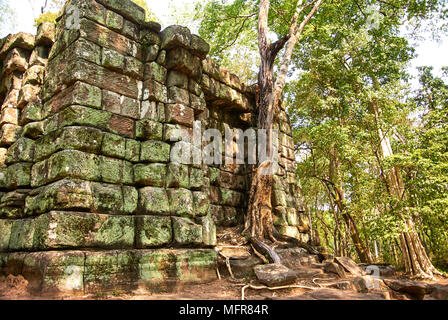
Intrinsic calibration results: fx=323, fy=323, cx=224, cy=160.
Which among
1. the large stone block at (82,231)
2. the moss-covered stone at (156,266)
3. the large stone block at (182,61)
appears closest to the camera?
the large stone block at (82,231)

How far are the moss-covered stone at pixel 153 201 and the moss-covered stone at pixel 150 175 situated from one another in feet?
0.29

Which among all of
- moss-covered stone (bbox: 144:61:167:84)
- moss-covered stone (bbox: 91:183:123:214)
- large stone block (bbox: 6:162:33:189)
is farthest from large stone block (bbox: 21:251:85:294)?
moss-covered stone (bbox: 144:61:167:84)

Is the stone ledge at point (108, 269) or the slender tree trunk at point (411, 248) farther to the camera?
the slender tree trunk at point (411, 248)

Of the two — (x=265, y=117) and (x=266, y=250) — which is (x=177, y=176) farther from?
(x=265, y=117)

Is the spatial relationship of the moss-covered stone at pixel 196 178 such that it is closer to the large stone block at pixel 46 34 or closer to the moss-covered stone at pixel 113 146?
the moss-covered stone at pixel 113 146

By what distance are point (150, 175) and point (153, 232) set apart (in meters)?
0.76

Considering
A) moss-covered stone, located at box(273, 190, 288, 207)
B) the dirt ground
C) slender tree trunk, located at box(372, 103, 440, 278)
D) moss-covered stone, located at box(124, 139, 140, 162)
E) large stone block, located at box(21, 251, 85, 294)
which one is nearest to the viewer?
large stone block, located at box(21, 251, 85, 294)

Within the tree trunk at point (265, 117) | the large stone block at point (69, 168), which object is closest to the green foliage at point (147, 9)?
the tree trunk at point (265, 117)

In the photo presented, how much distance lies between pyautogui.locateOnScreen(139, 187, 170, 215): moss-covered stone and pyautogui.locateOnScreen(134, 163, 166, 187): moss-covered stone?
9 cm

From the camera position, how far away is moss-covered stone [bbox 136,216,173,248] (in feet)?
13.0

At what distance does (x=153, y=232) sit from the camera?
13.2ft

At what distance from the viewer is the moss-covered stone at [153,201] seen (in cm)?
413

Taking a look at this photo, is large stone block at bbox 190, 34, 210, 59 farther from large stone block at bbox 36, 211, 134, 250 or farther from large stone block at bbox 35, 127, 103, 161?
large stone block at bbox 36, 211, 134, 250
